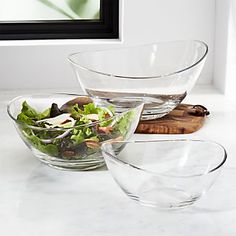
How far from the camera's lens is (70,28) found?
207cm

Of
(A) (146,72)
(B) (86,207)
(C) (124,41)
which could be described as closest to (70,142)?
(B) (86,207)

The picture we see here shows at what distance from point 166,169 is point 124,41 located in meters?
0.68

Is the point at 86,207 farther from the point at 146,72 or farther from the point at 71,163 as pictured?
the point at 146,72

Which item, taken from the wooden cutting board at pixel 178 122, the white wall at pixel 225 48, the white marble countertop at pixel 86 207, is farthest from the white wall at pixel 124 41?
the white marble countertop at pixel 86 207

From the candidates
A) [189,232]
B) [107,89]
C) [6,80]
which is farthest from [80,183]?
[6,80]

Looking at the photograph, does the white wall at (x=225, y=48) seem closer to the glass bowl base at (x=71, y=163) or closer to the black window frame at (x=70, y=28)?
the black window frame at (x=70, y=28)

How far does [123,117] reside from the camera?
4.64 feet

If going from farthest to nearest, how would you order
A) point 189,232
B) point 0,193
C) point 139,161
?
point 139,161
point 0,193
point 189,232

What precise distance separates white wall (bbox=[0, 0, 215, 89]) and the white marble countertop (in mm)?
496

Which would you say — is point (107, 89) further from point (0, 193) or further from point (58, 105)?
point (0, 193)

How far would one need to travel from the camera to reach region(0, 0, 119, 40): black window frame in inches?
80.5

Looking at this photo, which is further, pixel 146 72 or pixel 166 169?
pixel 146 72

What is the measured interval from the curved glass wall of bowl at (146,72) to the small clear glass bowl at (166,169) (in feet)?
0.77

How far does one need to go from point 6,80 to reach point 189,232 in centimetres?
98
